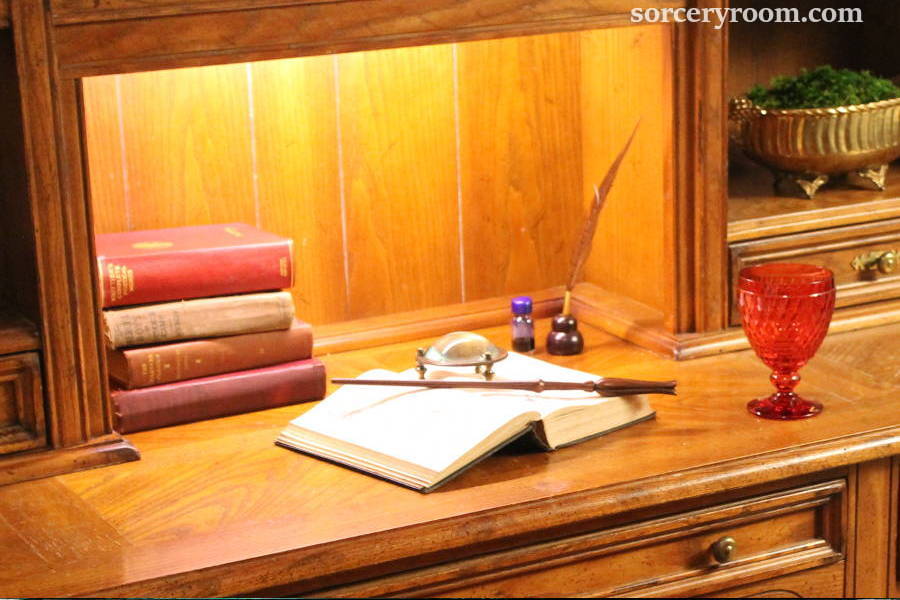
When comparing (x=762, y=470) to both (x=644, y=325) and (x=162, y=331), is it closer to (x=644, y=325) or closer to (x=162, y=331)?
(x=644, y=325)

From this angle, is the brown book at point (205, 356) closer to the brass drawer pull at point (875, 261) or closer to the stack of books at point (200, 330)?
the stack of books at point (200, 330)

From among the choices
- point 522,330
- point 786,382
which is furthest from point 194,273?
point 786,382

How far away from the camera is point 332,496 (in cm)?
147

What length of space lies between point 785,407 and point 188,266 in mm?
759

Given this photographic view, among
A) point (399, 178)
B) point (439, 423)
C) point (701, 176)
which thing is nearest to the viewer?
point (439, 423)

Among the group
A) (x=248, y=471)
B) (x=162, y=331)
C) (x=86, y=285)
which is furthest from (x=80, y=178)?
(x=248, y=471)

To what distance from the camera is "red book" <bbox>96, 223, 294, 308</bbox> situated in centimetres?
167

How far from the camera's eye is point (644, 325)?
1.99m

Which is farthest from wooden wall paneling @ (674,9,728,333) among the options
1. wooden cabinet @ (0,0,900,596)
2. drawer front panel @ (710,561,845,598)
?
drawer front panel @ (710,561,845,598)

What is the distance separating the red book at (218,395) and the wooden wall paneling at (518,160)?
0.46m

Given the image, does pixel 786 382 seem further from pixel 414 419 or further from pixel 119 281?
pixel 119 281

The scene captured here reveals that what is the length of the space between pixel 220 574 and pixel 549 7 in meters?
0.83

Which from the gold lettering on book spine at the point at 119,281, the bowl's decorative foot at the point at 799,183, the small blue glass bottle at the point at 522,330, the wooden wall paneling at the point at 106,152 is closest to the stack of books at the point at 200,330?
the gold lettering on book spine at the point at 119,281

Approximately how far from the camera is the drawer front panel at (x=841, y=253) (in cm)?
194
